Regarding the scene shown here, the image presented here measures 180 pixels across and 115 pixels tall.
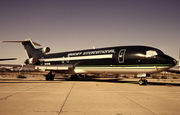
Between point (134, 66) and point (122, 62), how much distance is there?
4.64 ft

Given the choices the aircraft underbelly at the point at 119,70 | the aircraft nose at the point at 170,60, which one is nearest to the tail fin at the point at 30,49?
the aircraft underbelly at the point at 119,70

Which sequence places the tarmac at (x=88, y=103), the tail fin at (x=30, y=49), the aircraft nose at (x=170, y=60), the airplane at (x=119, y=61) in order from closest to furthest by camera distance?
the tarmac at (x=88, y=103) < the aircraft nose at (x=170, y=60) < the airplane at (x=119, y=61) < the tail fin at (x=30, y=49)

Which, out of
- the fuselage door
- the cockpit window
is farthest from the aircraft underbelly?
the cockpit window

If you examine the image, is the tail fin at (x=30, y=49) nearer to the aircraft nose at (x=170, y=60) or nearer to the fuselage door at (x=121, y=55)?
the fuselage door at (x=121, y=55)

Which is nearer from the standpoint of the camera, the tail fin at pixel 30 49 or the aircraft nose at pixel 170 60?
the aircraft nose at pixel 170 60

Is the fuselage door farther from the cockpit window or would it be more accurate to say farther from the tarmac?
the tarmac

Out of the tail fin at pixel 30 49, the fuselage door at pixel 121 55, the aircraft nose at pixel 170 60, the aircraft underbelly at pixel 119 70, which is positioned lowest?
the aircraft underbelly at pixel 119 70

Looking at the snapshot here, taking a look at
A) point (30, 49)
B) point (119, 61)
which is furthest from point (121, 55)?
point (30, 49)

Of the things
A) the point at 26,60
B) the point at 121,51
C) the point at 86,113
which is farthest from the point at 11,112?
the point at 26,60

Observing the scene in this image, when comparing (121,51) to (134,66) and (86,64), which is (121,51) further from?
(86,64)

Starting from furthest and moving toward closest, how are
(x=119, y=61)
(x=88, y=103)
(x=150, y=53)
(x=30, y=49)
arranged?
(x=30, y=49), (x=119, y=61), (x=150, y=53), (x=88, y=103)

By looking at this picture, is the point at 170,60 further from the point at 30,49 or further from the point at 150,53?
the point at 30,49

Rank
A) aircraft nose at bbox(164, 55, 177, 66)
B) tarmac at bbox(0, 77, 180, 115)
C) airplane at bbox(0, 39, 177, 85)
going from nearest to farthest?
tarmac at bbox(0, 77, 180, 115) < aircraft nose at bbox(164, 55, 177, 66) < airplane at bbox(0, 39, 177, 85)

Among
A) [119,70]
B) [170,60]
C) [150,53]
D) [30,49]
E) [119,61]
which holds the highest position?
[30,49]
